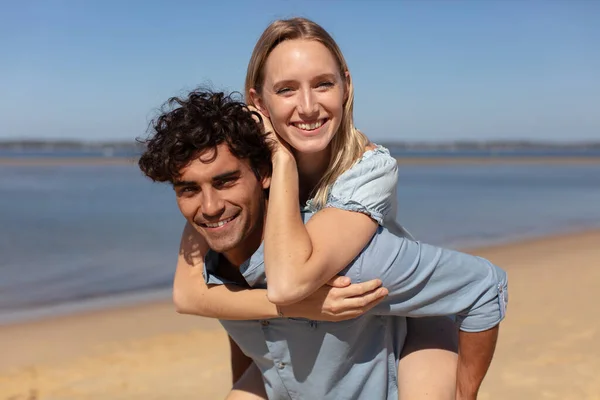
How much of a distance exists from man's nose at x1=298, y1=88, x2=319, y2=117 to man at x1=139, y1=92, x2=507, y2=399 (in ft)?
0.72

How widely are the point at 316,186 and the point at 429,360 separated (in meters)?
0.92

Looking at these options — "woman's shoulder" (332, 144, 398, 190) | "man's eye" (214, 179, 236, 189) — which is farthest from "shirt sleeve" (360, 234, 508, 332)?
"man's eye" (214, 179, 236, 189)

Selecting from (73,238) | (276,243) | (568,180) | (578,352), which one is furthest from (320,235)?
(568,180)

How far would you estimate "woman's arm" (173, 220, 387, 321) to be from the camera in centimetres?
264

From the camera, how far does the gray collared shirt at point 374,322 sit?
272cm

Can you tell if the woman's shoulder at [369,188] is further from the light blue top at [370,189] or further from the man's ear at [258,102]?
the man's ear at [258,102]

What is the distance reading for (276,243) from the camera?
255 centimetres

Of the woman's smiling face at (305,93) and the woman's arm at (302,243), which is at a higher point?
the woman's smiling face at (305,93)

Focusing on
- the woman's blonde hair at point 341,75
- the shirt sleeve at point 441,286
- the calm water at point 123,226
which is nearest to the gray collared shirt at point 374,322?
the shirt sleeve at point 441,286

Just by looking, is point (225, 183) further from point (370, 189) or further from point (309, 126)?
point (370, 189)

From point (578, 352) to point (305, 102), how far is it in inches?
169

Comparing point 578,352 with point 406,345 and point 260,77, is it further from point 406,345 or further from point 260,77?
point 260,77

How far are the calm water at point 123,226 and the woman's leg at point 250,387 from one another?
4387mm

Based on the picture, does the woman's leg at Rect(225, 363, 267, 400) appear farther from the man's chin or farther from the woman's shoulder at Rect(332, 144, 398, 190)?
the woman's shoulder at Rect(332, 144, 398, 190)
